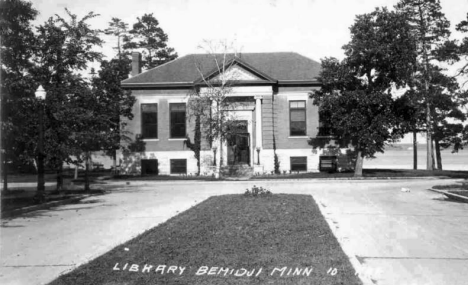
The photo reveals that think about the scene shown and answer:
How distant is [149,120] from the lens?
38.2 m

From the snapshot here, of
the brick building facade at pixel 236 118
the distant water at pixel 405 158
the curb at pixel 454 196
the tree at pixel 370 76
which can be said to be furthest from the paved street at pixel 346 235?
the distant water at pixel 405 158

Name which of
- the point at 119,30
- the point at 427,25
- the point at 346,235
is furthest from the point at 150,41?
the point at 346,235

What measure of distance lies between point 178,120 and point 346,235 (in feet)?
95.6

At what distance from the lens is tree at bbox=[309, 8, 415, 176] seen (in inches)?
1208

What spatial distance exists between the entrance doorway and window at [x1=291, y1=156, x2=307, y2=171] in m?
3.51

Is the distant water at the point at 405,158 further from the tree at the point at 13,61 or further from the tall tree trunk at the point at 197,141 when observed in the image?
the tree at the point at 13,61

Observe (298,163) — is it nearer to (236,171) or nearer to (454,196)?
(236,171)

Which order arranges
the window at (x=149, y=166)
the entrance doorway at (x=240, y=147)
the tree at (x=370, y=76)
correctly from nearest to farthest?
1. the tree at (x=370, y=76)
2. the entrance doorway at (x=240, y=147)
3. the window at (x=149, y=166)

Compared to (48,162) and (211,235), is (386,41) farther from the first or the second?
Answer: (211,235)

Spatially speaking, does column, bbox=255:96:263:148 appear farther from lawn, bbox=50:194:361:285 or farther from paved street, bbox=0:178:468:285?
lawn, bbox=50:194:361:285

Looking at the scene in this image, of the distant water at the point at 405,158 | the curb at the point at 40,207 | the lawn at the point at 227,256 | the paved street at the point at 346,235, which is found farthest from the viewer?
the distant water at the point at 405,158

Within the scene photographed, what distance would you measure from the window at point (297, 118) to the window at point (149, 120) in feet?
35.1

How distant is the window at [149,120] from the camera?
125 feet

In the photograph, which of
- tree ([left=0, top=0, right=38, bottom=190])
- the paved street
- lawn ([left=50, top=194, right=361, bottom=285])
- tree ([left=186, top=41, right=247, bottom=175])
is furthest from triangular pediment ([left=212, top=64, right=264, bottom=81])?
lawn ([left=50, top=194, right=361, bottom=285])
